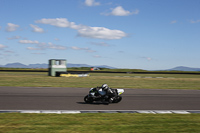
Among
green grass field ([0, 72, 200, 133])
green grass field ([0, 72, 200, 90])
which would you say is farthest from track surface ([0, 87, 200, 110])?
green grass field ([0, 72, 200, 90])

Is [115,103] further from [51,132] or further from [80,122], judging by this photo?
[51,132]

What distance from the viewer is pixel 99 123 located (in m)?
6.98

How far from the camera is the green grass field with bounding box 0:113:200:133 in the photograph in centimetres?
618

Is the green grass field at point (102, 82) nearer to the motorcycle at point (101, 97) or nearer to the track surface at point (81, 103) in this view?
the track surface at point (81, 103)

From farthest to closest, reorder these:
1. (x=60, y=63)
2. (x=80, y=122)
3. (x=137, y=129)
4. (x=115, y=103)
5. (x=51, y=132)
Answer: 1. (x=60, y=63)
2. (x=115, y=103)
3. (x=80, y=122)
4. (x=137, y=129)
5. (x=51, y=132)

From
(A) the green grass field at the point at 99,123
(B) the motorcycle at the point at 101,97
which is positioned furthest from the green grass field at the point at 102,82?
(A) the green grass field at the point at 99,123

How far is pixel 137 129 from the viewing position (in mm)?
6297

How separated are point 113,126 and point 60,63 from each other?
126 ft

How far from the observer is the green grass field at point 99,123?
6180 millimetres

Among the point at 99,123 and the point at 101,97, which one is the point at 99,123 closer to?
the point at 99,123

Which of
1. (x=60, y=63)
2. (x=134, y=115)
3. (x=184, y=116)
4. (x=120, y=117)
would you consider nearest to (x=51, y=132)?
(x=120, y=117)

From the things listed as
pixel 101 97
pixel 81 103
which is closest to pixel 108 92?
pixel 101 97

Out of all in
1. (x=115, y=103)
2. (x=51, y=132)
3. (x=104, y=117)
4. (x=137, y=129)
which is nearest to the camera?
(x=51, y=132)

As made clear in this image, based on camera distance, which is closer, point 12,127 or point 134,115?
point 12,127
